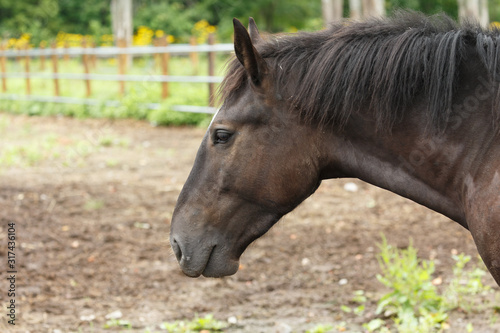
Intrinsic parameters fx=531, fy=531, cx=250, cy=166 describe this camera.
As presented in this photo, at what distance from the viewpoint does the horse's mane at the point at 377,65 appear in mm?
1835

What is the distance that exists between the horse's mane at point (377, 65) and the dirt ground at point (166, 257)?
867mm

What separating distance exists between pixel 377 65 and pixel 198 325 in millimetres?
1981

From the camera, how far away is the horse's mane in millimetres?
1835

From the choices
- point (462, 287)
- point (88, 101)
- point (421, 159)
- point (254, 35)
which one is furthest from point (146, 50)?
point (421, 159)

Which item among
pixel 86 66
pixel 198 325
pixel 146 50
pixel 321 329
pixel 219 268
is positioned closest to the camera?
pixel 219 268

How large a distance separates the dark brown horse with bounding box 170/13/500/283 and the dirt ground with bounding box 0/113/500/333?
1.99ft

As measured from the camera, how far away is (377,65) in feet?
6.26

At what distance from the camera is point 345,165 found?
205cm

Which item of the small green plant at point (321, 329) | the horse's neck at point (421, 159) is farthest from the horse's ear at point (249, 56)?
the small green plant at point (321, 329)

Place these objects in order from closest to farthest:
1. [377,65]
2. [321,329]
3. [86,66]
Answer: [377,65], [321,329], [86,66]

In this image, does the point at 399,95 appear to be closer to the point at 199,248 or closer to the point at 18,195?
the point at 199,248

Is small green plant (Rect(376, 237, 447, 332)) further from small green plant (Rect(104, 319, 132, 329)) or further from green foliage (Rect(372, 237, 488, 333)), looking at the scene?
small green plant (Rect(104, 319, 132, 329))

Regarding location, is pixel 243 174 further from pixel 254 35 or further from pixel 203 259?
pixel 254 35

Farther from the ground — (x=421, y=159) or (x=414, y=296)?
(x=421, y=159)
